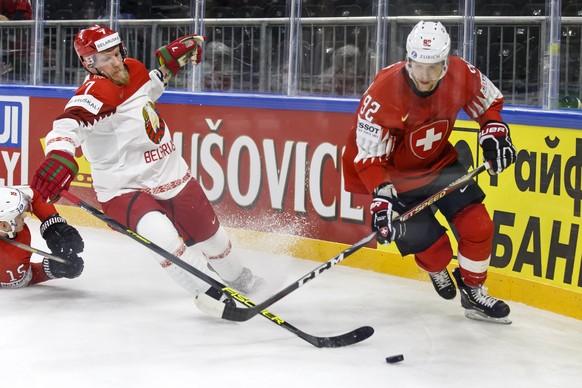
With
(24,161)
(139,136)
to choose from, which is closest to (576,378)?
(139,136)

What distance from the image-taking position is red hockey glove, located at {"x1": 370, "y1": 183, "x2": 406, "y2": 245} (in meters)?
3.43

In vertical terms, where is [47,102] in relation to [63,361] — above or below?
above

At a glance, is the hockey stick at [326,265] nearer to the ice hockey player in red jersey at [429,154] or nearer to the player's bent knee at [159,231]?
the ice hockey player in red jersey at [429,154]

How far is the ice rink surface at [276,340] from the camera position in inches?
121

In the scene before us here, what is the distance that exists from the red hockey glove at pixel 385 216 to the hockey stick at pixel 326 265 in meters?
0.08

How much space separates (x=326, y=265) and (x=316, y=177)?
148cm

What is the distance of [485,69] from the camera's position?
4.39 meters

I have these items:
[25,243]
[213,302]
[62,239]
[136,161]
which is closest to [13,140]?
[25,243]

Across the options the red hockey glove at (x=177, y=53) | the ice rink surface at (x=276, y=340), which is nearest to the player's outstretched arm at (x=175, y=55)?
the red hockey glove at (x=177, y=53)

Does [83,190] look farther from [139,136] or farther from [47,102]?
[139,136]

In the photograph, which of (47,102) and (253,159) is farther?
(47,102)

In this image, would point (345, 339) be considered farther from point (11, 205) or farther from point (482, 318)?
point (11, 205)

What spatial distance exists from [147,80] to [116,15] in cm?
219

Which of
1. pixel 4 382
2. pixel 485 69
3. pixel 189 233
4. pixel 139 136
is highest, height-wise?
pixel 485 69
